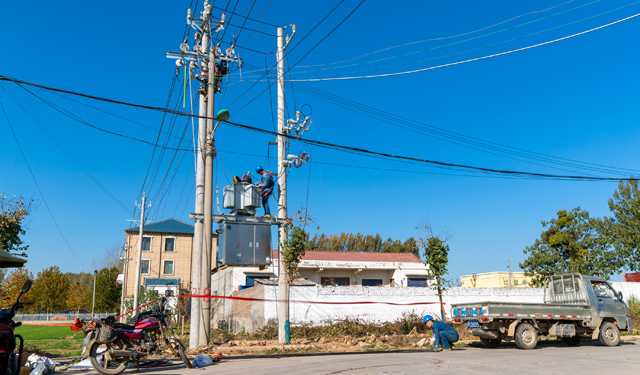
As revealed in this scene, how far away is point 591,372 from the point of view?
9234mm

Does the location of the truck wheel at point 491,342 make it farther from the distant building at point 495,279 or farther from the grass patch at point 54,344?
the distant building at point 495,279

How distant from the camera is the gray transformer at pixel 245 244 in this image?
16.4 metres

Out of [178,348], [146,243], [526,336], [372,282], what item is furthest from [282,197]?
[146,243]

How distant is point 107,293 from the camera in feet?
178

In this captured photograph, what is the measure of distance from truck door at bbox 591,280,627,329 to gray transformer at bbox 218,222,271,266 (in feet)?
39.8

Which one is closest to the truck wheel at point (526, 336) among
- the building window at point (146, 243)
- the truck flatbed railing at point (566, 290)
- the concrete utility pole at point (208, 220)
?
the truck flatbed railing at point (566, 290)

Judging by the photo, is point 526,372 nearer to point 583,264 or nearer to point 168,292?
point 168,292

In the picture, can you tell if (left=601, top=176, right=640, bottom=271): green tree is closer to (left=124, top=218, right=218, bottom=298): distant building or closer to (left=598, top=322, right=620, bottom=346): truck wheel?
(left=598, top=322, right=620, bottom=346): truck wheel


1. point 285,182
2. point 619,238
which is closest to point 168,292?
point 285,182

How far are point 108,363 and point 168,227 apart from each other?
49683 millimetres

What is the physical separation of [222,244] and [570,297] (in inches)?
519

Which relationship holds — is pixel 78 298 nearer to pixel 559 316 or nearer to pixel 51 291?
pixel 51 291

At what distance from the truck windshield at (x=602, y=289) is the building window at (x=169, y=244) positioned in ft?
160

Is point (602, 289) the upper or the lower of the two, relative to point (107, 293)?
lower
